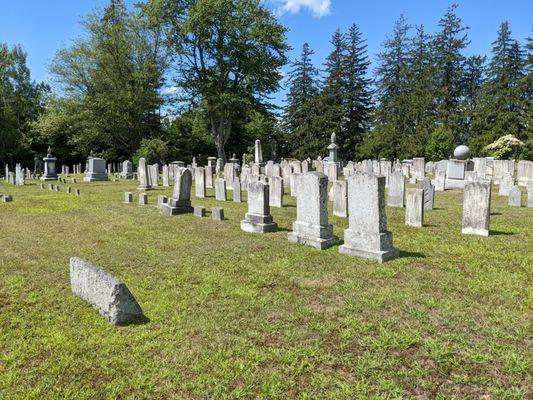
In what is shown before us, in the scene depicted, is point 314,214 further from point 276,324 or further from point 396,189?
point 396,189

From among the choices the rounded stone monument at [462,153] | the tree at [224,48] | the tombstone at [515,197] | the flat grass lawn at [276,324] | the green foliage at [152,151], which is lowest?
the flat grass lawn at [276,324]

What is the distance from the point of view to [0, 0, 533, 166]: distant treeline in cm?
3512

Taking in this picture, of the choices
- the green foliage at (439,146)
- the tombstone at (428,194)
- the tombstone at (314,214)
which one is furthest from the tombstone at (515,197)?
the green foliage at (439,146)

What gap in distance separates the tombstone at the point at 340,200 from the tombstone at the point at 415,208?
6.25 feet

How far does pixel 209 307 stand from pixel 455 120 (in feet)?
142

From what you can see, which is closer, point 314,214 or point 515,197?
point 314,214

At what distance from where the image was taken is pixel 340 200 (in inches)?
435

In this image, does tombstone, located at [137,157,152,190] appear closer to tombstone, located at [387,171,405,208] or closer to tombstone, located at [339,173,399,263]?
tombstone, located at [387,171,405,208]

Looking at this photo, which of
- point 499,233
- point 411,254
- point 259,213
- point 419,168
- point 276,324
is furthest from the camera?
point 419,168

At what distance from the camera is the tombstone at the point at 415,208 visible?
9.23 m

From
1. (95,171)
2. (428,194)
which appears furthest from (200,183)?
(95,171)

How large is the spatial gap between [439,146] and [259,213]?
32.9 m

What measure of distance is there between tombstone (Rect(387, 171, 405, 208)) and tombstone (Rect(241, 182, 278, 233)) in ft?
16.3

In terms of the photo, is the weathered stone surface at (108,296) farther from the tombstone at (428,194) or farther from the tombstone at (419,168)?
the tombstone at (419,168)
